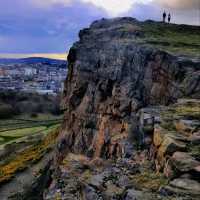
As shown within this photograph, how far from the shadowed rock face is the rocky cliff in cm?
6

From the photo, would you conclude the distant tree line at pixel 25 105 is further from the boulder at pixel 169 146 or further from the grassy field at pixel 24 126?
the boulder at pixel 169 146

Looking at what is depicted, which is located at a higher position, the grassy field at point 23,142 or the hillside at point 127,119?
the hillside at point 127,119

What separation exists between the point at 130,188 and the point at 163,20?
35.1m

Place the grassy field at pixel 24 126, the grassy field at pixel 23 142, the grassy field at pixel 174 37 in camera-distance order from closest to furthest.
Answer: the grassy field at pixel 174 37 → the grassy field at pixel 23 142 → the grassy field at pixel 24 126

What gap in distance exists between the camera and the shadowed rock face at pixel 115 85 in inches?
1062

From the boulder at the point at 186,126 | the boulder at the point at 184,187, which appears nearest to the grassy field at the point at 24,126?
the boulder at the point at 186,126

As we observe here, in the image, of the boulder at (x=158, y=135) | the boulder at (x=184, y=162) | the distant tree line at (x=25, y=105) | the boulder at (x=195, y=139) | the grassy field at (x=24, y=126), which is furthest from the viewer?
the distant tree line at (x=25, y=105)

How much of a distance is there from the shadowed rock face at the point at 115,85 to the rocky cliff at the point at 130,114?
2.4 inches

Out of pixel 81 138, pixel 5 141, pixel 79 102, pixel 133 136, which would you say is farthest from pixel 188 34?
pixel 5 141

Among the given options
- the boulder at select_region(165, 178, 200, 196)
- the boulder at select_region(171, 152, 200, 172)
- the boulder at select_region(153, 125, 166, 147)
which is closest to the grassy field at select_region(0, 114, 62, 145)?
the boulder at select_region(153, 125, 166, 147)

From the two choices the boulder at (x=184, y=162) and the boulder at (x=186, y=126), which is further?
the boulder at (x=186, y=126)

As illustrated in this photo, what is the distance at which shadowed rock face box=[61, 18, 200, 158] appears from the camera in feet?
88.5

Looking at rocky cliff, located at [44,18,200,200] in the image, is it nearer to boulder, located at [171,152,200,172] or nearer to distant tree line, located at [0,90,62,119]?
boulder, located at [171,152,200,172]

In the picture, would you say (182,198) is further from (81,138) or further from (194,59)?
(81,138)
